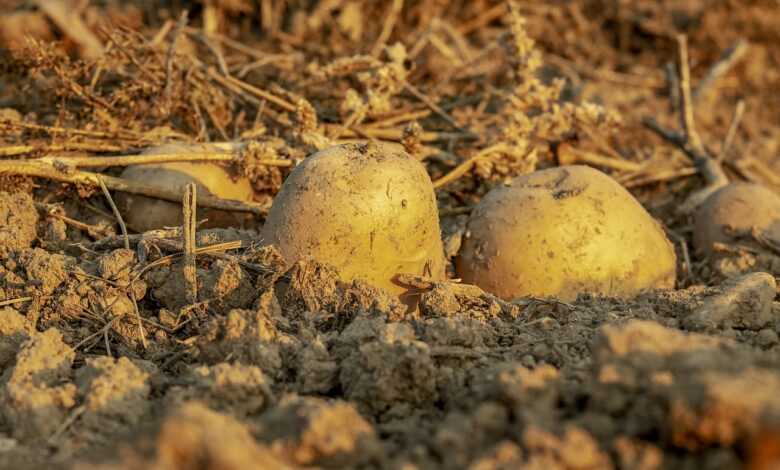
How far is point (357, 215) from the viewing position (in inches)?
111

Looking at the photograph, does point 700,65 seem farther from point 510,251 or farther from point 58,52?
point 58,52

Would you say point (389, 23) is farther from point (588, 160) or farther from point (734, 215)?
point (734, 215)

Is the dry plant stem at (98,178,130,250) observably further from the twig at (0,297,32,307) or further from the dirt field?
the twig at (0,297,32,307)

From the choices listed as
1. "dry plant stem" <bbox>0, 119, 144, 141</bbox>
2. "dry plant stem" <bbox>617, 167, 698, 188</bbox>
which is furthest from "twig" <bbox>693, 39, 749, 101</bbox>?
"dry plant stem" <bbox>0, 119, 144, 141</bbox>

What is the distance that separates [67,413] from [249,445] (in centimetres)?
71

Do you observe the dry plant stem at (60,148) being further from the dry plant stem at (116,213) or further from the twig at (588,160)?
the twig at (588,160)

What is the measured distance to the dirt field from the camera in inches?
69.4

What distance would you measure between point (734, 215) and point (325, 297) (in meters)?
2.05

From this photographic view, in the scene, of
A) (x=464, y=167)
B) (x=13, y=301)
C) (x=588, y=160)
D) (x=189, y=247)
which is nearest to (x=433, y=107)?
(x=464, y=167)

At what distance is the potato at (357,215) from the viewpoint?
2820 mm

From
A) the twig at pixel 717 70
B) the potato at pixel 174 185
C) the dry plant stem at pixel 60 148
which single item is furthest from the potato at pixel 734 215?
the dry plant stem at pixel 60 148

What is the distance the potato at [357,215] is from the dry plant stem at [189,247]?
9.8 inches

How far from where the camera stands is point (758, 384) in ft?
5.35

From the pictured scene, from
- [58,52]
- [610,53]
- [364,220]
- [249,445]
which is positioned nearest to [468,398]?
[249,445]
